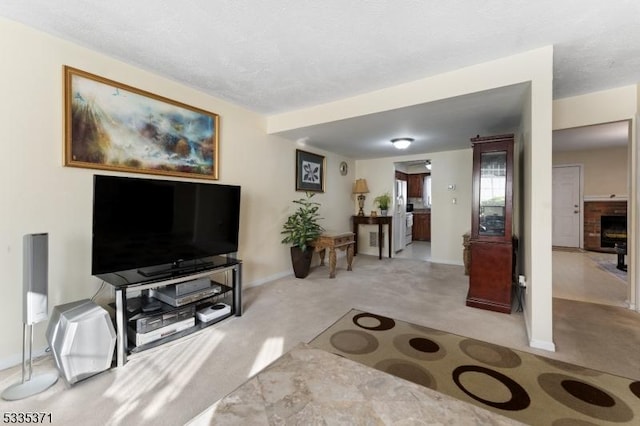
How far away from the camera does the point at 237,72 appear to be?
2.49 m

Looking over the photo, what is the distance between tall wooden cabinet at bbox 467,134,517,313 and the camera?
278cm

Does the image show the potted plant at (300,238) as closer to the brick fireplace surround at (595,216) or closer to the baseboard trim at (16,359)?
the baseboard trim at (16,359)

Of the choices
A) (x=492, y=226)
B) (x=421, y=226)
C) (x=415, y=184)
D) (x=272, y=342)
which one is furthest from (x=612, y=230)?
(x=272, y=342)

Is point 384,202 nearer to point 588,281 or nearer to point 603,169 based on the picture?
point 588,281

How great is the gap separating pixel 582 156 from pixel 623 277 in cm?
349

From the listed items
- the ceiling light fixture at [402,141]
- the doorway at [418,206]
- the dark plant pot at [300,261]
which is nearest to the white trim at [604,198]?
the doorway at [418,206]

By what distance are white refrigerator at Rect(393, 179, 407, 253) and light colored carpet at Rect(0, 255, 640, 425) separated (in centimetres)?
216

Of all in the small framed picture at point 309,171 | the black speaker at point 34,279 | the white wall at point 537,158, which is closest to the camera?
the black speaker at point 34,279

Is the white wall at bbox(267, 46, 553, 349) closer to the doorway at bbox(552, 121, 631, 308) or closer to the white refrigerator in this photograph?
the doorway at bbox(552, 121, 631, 308)

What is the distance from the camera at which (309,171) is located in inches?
183

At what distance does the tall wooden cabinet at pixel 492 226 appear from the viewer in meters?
2.78

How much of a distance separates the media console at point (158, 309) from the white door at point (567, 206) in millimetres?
7600

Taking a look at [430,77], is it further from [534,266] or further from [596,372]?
[596,372]

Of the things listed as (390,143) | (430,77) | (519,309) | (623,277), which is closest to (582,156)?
(623,277)
